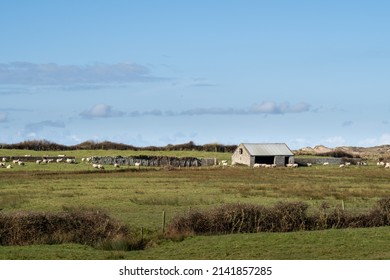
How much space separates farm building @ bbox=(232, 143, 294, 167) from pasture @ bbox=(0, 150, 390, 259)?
25.7m

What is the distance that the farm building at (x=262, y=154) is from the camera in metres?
105

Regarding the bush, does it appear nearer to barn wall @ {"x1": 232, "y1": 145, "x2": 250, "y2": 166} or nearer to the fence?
the fence

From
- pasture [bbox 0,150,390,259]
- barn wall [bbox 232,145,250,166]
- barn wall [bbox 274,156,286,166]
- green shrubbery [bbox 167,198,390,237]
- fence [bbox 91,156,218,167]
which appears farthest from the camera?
barn wall [bbox 274,156,286,166]

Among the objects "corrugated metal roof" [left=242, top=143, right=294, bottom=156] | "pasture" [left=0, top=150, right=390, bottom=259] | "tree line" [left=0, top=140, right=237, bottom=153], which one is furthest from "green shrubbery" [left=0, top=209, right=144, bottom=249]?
"tree line" [left=0, top=140, right=237, bottom=153]

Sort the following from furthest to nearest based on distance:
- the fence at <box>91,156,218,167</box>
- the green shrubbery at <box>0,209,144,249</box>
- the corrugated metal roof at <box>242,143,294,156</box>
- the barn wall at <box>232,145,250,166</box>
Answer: the corrugated metal roof at <box>242,143,294,156</box> < the barn wall at <box>232,145,250,166</box> < the fence at <box>91,156,218,167</box> < the green shrubbery at <box>0,209,144,249</box>

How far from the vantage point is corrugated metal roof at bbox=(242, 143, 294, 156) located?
106188 mm

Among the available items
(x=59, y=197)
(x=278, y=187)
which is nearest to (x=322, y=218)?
(x=59, y=197)

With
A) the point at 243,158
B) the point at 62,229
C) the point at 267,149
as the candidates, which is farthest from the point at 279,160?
the point at 62,229

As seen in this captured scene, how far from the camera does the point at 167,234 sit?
2744 centimetres

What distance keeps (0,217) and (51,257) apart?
5.06m

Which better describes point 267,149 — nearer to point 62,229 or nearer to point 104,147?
point 104,147

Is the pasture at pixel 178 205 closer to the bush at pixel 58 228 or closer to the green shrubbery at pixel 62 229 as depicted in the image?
the green shrubbery at pixel 62 229
